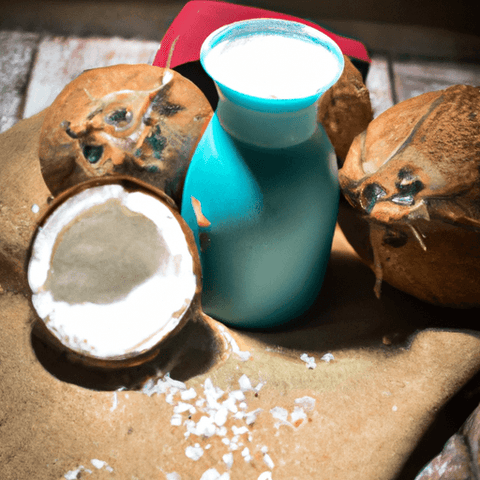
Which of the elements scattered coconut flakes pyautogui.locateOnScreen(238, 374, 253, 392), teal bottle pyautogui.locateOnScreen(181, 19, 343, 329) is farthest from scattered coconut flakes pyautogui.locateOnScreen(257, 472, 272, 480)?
teal bottle pyautogui.locateOnScreen(181, 19, 343, 329)

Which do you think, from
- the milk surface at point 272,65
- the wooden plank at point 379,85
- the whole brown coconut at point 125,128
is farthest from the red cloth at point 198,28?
the milk surface at point 272,65

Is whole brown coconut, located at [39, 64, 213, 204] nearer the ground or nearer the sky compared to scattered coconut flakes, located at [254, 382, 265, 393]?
nearer the sky

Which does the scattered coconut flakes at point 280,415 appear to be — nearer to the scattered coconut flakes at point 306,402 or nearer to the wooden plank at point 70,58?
the scattered coconut flakes at point 306,402

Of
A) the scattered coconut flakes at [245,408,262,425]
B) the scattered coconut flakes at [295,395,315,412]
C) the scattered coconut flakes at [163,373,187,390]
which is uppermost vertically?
the scattered coconut flakes at [163,373,187,390]

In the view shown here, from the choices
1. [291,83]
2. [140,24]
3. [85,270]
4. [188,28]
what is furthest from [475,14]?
[85,270]

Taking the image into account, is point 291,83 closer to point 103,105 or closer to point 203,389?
point 103,105

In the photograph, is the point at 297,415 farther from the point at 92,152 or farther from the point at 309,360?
the point at 92,152

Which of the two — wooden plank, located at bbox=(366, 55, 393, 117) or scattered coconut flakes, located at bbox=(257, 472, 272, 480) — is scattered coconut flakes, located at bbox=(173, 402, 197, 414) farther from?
wooden plank, located at bbox=(366, 55, 393, 117)
